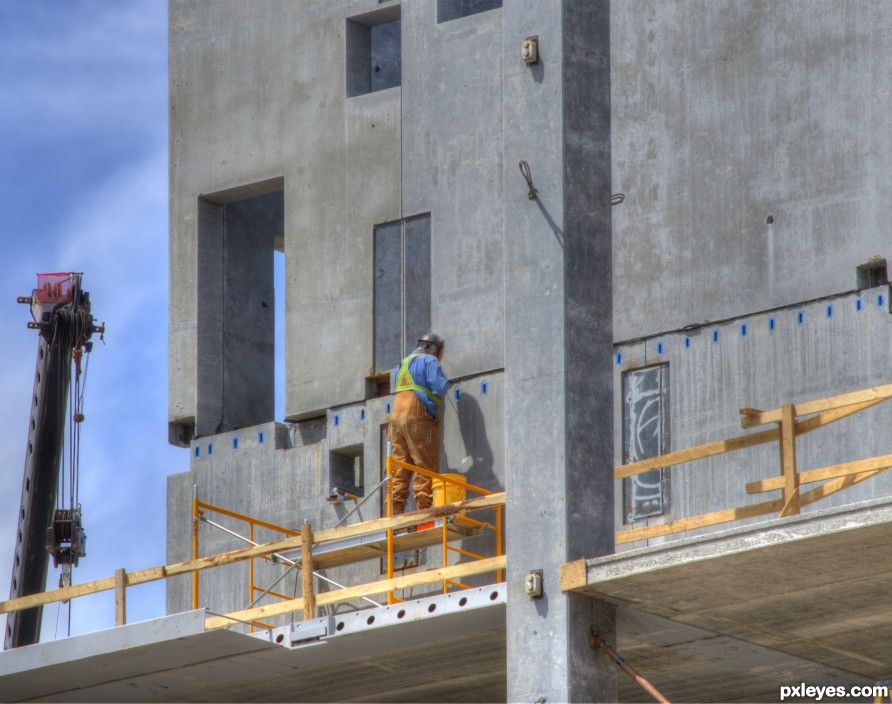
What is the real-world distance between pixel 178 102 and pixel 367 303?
13.6ft

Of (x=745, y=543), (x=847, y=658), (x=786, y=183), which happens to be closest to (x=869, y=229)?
(x=786, y=183)

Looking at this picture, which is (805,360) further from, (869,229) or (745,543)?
(745,543)

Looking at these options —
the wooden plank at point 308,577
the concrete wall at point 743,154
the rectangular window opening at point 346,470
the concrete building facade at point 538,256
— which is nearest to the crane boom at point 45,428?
the concrete building facade at point 538,256

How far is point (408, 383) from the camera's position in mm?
20312

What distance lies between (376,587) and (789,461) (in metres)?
4.14

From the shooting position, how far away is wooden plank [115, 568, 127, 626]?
61.5 feet

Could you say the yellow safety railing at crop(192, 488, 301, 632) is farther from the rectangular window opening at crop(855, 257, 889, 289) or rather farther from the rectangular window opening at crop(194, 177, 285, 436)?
the rectangular window opening at crop(855, 257, 889, 289)

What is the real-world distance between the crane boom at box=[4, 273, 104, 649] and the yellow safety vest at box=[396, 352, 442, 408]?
9800 mm

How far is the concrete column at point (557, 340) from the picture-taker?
48.1 feet

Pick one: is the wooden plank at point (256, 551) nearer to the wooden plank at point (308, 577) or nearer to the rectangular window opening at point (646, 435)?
the wooden plank at point (308, 577)

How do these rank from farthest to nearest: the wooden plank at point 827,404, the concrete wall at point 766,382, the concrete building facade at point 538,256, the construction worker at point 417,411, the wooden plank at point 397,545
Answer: the construction worker at point 417,411 < the wooden plank at point 397,545 < the concrete wall at point 766,382 < the concrete building facade at point 538,256 < the wooden plank at point 827,404

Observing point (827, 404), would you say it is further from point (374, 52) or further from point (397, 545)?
point (374, 52)

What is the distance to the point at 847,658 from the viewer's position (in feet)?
55.0

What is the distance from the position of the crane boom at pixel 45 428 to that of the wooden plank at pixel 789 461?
16.3 m
